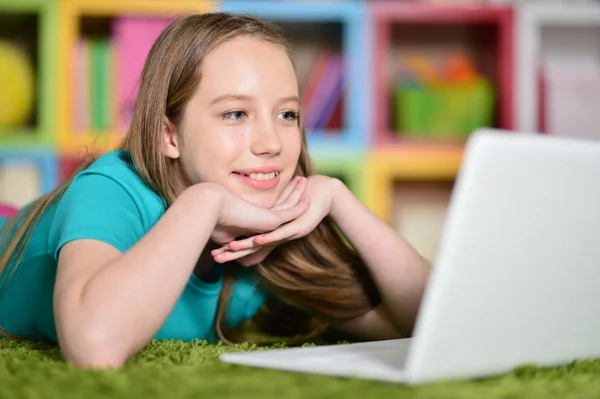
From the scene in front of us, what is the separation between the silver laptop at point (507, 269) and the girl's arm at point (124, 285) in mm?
141

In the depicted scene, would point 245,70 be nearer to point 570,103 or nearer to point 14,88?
point 14,88

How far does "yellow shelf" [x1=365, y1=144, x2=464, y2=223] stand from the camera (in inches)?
111

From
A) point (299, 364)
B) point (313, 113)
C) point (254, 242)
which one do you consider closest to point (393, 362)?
point (299, 364)

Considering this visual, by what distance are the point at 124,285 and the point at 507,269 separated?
0.42 meters

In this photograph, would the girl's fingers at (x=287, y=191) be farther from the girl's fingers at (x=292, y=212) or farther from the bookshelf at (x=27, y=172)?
the bookshelf at (x=27, y=172)

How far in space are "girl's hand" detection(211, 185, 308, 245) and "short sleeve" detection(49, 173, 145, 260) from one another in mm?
119

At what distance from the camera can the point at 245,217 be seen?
1.16 metres

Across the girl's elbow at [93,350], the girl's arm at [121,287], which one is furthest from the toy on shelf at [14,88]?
the girl's elbow at [93,350]

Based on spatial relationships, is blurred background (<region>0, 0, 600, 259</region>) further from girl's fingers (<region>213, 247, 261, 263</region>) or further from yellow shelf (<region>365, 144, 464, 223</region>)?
girl's fingers (<region>213, 247, 261, 263</region>)

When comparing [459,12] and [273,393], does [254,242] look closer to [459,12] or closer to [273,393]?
[273,393]

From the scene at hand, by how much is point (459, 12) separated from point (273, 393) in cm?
239

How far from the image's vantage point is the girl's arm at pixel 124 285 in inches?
37.3

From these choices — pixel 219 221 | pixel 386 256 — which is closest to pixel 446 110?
pixel 386 256

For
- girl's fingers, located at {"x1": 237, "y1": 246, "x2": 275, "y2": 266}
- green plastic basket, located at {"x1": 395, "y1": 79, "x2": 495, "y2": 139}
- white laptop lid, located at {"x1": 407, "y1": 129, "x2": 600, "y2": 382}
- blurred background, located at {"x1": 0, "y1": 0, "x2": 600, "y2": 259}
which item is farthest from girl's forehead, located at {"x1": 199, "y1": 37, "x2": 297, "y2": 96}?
green plastic basket, located at {"x1": 395, "y1": 79, "x2": 495, "y2": 139}
